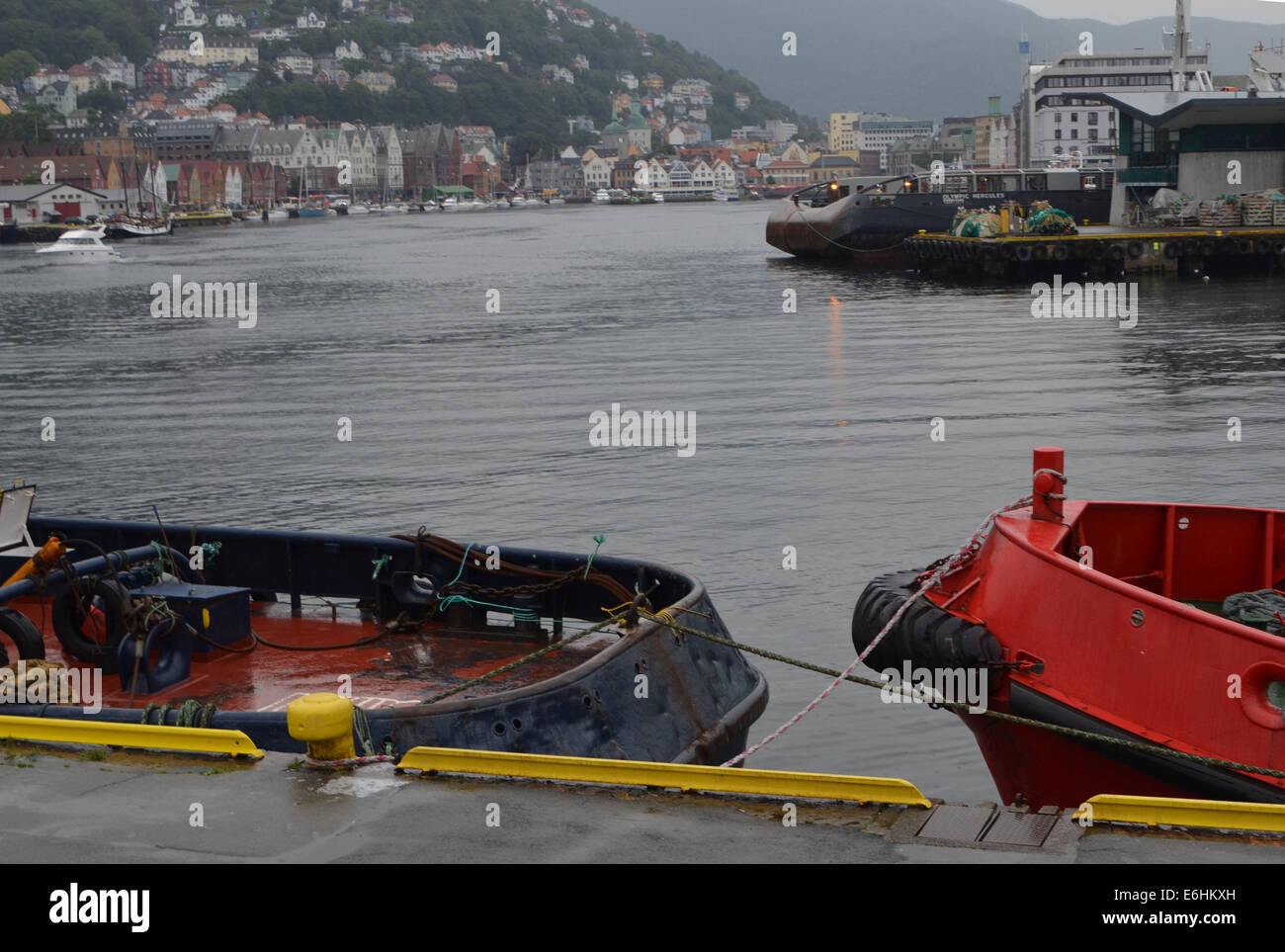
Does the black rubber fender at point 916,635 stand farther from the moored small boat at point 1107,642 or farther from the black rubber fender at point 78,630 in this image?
the black rubber fender at point 78,630

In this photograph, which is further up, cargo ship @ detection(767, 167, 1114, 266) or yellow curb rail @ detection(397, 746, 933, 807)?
cargo ship @ detection(767, 167, 1114, 266)

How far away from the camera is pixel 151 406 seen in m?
35.4

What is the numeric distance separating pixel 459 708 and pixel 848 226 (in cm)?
7418

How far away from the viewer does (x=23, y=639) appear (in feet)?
36.6

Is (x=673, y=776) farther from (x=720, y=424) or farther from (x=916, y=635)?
(x=720, y=424)

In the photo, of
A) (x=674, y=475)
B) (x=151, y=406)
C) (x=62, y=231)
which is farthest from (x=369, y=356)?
(x=62, y=231)

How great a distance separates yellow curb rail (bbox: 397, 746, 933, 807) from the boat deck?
248 centimetres

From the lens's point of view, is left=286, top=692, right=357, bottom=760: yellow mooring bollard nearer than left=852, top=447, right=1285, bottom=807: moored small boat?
Yes

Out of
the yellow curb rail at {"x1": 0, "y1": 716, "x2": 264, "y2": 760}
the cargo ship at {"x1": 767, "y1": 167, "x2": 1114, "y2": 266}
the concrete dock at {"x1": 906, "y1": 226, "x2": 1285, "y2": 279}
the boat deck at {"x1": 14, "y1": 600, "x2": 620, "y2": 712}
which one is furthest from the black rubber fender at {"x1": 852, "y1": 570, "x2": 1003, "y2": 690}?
the cargo ship at {"x1": 767, "y1": 167, "x2": 1114, "y2": 266}

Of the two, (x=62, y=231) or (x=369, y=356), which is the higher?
(x=62, y=231)

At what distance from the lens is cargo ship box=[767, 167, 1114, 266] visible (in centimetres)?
7906

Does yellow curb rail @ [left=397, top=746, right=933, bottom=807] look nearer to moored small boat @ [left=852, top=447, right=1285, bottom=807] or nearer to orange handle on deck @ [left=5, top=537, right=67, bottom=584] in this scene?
moored small boat @ [left=852, top=447, right=1285, bottom=807]

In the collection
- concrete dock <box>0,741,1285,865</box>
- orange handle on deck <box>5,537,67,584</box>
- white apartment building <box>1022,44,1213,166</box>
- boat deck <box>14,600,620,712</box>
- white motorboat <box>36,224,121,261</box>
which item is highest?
white apartment building <box>1022,44,1213,166</box>
